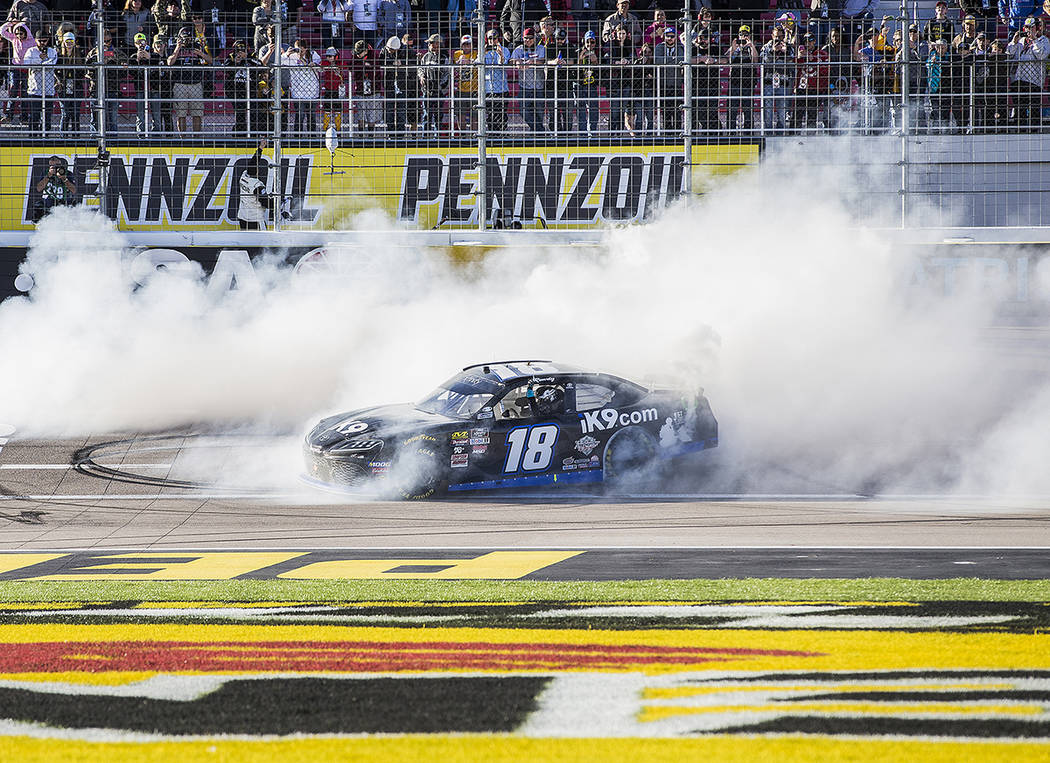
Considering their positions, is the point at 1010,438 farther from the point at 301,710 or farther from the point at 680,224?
the point at 301,710

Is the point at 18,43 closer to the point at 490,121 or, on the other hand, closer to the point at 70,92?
the point at 70,92

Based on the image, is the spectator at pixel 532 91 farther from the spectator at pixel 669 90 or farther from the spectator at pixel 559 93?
the spectator at pixel 669 90

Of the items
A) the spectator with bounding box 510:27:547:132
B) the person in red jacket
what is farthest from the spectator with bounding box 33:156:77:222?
the person in red jacket

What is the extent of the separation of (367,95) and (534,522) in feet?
19.0

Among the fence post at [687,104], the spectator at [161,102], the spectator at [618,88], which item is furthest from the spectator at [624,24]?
the spectator at [161,102]

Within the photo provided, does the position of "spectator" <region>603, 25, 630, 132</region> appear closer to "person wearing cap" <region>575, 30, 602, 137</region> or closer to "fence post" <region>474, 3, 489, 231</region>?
"person wearing cap" <region>575, 30, 602, 137</region>

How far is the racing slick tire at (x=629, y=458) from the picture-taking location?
10453 millimetres

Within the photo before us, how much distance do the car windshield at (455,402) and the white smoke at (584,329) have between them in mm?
2231

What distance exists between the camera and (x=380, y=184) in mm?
13016

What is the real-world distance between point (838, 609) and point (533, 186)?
7862mm

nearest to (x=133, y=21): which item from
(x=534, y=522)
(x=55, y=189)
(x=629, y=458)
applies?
(x=55, y=189)

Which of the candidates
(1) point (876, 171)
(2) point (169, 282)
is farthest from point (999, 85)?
(2) point (169, 282)

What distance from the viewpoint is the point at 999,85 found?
1224 cm

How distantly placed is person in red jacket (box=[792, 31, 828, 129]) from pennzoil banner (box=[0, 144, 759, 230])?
1060 millimetres
